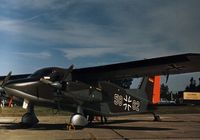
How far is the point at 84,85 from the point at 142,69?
2933 mm

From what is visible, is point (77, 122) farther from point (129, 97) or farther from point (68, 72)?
point (129, 97)

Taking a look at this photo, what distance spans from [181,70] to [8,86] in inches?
323

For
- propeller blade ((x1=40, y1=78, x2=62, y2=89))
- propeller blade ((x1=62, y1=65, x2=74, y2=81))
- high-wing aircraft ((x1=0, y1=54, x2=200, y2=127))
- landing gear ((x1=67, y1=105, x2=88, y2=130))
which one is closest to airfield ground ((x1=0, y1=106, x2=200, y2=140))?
landing gear ((x1=67, y1=105, x2=88, y2=130))

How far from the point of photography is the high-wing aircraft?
54.6 feet

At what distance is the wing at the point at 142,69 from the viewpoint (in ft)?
54.5

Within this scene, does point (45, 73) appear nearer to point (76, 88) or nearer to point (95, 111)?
point (76, 88)

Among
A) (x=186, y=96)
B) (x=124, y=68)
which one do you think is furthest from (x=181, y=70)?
(x=186, y=96)

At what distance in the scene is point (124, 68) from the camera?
1791 cm

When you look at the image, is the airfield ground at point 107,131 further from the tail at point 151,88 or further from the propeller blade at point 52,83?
the tail at point 151,88

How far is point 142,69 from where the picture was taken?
18266mm

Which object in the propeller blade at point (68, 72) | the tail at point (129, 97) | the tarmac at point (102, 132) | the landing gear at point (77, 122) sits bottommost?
the tarmac at point (102, 132)

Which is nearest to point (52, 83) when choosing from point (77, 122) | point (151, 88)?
point (77, 122)

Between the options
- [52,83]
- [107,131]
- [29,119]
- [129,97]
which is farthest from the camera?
[129,97]

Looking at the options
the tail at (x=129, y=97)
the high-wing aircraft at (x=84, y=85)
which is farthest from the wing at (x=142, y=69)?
the tail at (x=129, y=97)
